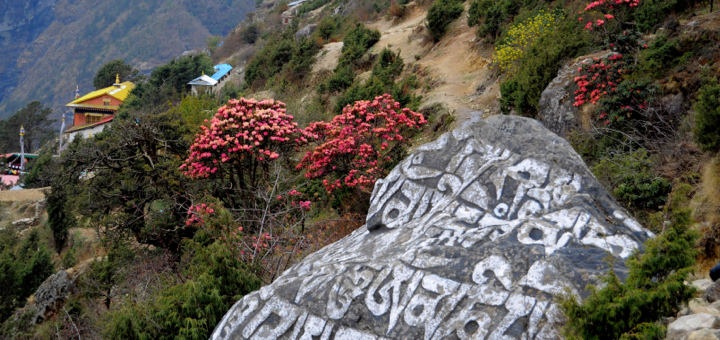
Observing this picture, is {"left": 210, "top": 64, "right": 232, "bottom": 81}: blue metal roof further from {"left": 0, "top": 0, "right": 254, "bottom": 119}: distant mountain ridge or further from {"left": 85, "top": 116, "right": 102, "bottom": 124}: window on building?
{"left": 0, "top": 0, "right": 254, "bottom": 119}: distant mountain ridge

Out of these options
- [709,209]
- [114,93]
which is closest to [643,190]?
[709,209]

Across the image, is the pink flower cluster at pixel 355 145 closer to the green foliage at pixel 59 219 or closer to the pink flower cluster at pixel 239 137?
the pink flower cluster at pixel 239 137

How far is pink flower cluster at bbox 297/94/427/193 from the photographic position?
8.51 metres

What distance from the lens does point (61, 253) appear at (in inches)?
677

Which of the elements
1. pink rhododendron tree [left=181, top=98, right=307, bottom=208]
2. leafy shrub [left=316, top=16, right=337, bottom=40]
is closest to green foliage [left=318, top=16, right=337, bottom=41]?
leafy shrub [left=316, top=16, right=337, bottom=40]

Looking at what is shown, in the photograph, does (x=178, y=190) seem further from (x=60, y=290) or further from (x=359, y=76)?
(x=359, y=76)

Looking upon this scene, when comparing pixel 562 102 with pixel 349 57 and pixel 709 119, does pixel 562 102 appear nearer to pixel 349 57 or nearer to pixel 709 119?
pixel 709 119

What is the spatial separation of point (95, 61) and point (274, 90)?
280ft

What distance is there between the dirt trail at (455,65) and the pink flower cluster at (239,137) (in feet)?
14.9

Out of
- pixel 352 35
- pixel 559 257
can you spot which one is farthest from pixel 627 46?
pixel 352 35

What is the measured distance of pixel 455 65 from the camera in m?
Answer: 16.2

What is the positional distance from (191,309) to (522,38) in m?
10.7

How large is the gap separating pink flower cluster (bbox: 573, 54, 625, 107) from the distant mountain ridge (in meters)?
91.1

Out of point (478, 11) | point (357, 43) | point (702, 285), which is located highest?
point (702, 285)
